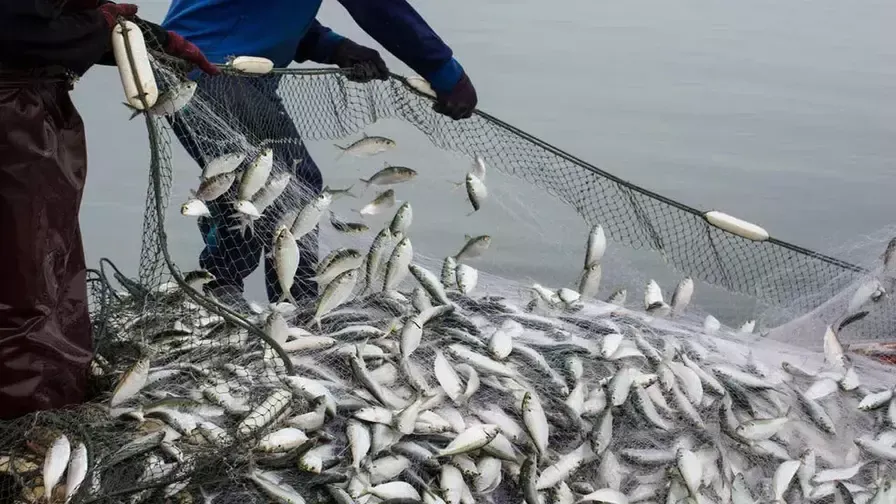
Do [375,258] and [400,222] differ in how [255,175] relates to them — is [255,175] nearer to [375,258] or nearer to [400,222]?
[375,258]

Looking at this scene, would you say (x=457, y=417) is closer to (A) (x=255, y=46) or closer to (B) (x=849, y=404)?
(B) (x=849, y=404)

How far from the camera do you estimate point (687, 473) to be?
2.67 m

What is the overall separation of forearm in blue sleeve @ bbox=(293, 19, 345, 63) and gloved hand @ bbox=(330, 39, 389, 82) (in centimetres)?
5

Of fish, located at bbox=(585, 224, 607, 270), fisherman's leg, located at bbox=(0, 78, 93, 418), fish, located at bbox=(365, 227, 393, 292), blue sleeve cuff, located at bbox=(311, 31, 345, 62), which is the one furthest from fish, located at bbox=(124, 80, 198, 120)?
fish, located at bbox=(585, 224, 607, 270)

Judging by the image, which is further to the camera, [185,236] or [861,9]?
[861,9]

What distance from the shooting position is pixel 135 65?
249cm

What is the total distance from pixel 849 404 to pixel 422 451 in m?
1.58

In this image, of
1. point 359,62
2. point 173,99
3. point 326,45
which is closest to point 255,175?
point 173,99

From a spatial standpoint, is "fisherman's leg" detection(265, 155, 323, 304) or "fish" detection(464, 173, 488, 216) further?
"fish" detection(464, 173, 488, 216)

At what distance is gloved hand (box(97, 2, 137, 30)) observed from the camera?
2475mm

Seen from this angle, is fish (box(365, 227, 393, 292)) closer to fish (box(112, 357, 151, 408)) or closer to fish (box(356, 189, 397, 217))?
fish (box(356, 189, 397, 217))

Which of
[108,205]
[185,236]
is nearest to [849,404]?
[185,236]

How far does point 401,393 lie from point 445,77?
1.60m

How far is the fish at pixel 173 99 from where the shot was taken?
269 cm
